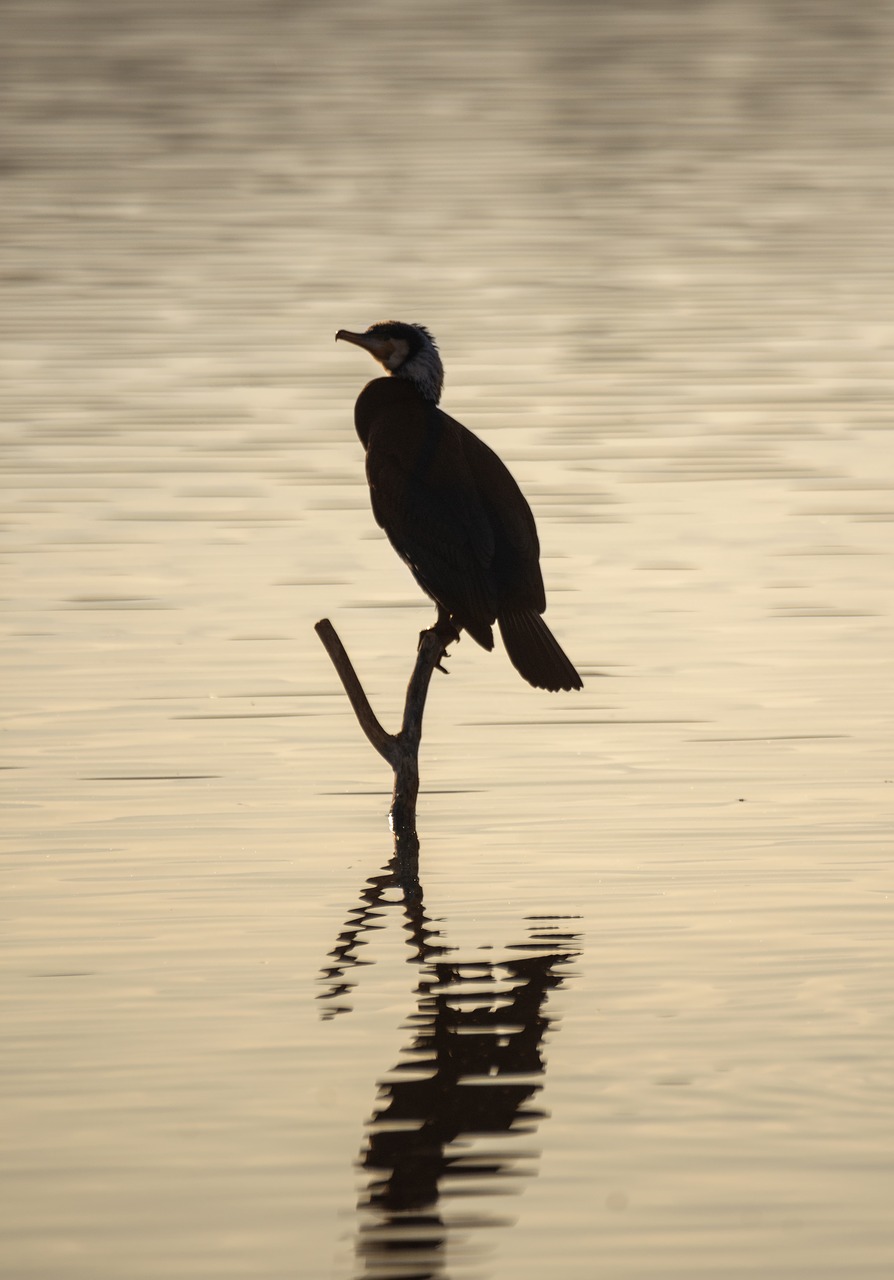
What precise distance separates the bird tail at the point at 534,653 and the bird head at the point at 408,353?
92 centimetres

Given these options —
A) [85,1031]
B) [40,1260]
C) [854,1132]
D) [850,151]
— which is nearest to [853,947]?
[854,1132]

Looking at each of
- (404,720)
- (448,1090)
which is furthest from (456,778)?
(448,1090)

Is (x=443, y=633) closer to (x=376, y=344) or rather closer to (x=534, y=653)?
(x=534, y=653)

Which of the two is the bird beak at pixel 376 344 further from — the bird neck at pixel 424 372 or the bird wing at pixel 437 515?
the bird wing at pixel 437 515

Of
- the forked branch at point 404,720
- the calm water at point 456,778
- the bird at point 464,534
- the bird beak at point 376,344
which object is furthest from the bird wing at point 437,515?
the calm water at point 456,778

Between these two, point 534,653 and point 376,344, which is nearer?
point 534,653

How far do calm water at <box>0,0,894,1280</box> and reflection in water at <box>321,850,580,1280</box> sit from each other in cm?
2

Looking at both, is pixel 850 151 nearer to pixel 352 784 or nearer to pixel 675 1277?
pixel 352 784

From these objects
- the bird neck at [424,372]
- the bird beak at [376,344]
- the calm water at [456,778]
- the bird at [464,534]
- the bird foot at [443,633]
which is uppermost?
the bird beak at [376,344]

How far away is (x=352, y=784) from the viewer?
31.0 feet

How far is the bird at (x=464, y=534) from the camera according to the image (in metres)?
8.04

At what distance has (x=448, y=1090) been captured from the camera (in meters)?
5.79

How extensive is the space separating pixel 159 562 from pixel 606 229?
1617 centimetres

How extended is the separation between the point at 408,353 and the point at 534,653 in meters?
1.19
